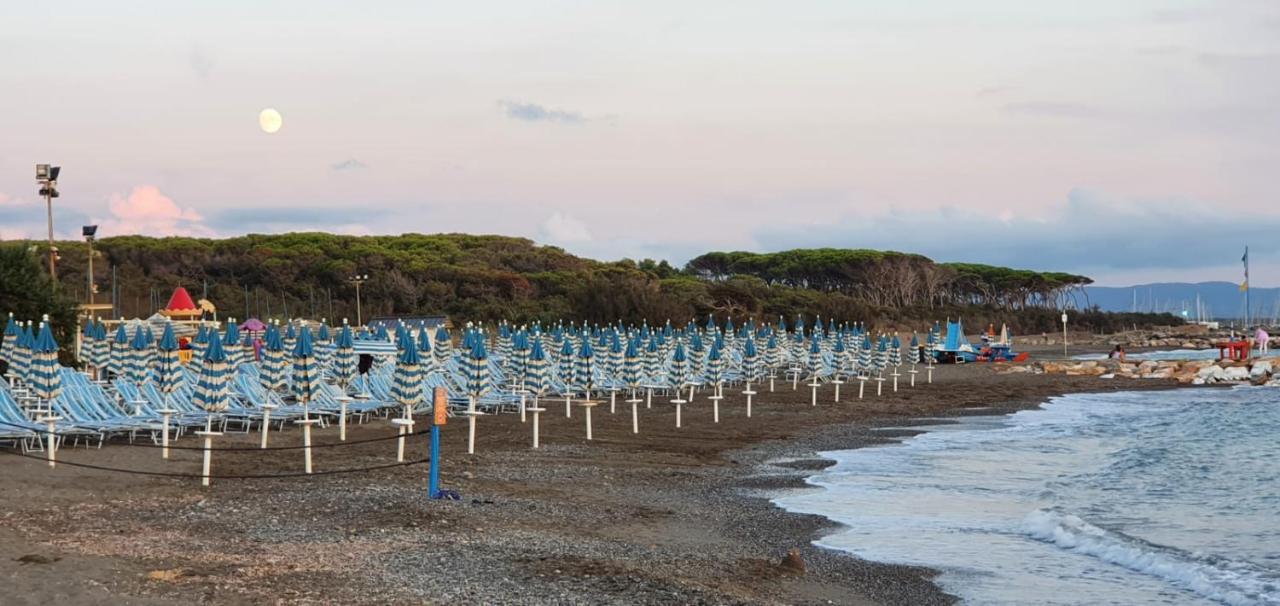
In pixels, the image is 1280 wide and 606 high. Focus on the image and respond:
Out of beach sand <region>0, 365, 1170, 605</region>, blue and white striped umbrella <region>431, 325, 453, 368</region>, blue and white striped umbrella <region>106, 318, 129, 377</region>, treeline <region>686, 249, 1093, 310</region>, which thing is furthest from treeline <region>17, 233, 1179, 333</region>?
beach sand <region>0, 365, 1170, 605</region>

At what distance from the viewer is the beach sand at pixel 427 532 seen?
8031mm

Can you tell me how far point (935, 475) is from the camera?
59.0ft

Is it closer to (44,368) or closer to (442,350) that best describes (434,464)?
(44,368)

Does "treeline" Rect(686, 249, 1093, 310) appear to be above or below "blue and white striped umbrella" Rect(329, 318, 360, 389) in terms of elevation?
above

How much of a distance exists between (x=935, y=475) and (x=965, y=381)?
89.5ft

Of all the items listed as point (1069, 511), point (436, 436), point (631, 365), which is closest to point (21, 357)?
point (436, 436)

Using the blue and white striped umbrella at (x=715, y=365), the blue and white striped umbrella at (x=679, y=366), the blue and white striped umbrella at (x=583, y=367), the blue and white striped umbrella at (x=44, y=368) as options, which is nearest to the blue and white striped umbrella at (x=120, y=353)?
the blue and white striped umbrella at (x=44, y=368)

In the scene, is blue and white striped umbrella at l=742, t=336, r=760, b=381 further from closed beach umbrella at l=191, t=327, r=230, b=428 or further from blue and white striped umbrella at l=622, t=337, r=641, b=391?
closed beach umbrella at l=191, t=327, r=230, b=428

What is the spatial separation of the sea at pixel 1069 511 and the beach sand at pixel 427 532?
2.44ft

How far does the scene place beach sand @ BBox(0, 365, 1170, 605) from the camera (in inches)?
316

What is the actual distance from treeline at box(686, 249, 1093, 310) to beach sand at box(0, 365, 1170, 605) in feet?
266

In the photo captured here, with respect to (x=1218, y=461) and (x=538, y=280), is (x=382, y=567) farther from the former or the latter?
(x=538, y=280)

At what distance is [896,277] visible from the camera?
9912 centimetres

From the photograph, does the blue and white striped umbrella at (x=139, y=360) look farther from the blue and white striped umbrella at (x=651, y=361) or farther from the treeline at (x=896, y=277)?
the treeline at (x=896, y=277)
